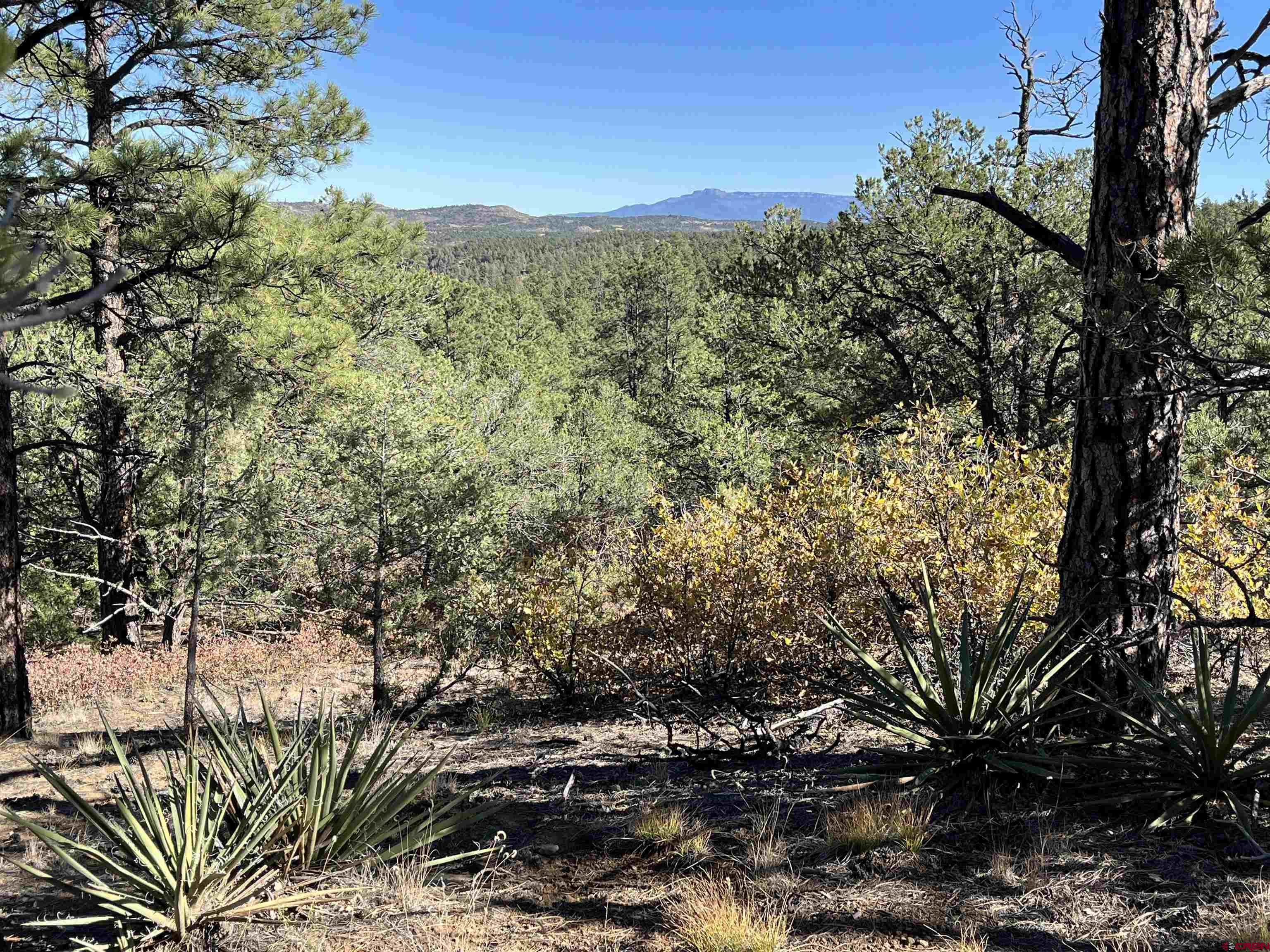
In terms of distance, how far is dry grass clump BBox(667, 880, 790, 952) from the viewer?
2482 mm

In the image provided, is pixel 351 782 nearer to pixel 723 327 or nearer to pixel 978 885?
pixel 978 885

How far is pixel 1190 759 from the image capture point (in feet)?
10.3

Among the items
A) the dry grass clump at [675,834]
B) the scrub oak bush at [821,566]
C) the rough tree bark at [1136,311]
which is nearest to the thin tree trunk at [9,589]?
the scrub oak bush at [821,566]

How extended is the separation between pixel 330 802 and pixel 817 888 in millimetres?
1913

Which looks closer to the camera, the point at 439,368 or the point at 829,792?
the point at 829,792

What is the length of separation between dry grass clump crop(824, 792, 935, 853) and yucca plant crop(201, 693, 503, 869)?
1.38m

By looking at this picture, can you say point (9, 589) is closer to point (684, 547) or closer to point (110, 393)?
point (110, 393)

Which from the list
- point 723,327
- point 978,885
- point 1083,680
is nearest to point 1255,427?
point 723,327

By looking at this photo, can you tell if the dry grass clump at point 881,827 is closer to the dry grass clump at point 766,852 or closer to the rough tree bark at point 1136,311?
the dry grass clump at point 766,852

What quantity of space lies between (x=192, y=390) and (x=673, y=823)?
595 cm

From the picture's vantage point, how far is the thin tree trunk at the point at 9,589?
679cm

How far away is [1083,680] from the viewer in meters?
3.85

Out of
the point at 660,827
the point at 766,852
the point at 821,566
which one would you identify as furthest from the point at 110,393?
the point at 766,852

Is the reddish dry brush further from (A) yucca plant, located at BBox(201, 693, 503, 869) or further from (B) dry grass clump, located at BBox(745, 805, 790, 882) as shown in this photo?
(B) dry grass clump, located at BBox(745, 805, 790, 882)
